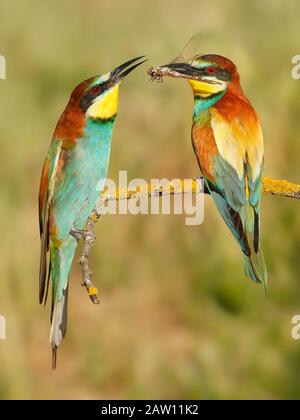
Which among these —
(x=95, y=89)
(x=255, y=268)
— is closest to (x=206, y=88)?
(x=95, y=89)

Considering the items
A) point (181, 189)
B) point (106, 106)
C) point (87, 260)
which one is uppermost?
point (106, 106)

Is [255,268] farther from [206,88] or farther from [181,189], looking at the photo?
[206,88]

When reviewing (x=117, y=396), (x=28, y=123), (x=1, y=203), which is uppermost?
(x=28, y=123)

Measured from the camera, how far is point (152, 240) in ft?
16.5

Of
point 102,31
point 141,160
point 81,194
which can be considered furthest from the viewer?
point 102,31

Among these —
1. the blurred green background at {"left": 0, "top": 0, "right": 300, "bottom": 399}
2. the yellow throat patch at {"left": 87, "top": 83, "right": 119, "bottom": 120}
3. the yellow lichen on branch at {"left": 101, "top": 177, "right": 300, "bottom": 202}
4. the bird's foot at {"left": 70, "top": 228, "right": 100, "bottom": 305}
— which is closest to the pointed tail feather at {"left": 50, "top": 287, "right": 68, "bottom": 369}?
the bird's foot at {"left": 70, "top": 228, "right": 100, "bottom": 305}

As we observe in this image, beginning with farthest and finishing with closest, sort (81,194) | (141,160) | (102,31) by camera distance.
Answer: (102,31)
(141,160)
(81,194)

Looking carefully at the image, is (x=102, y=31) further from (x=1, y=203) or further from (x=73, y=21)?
(x=1, y=203)

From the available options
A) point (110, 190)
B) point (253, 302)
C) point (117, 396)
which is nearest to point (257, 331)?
point (253, 302)

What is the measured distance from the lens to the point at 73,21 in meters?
5.30

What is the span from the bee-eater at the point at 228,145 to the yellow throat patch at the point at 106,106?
10 cm

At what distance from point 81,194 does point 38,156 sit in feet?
7.76

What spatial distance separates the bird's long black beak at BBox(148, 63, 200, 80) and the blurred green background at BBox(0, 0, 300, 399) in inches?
84.5

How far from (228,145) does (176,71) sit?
0.19 metres
